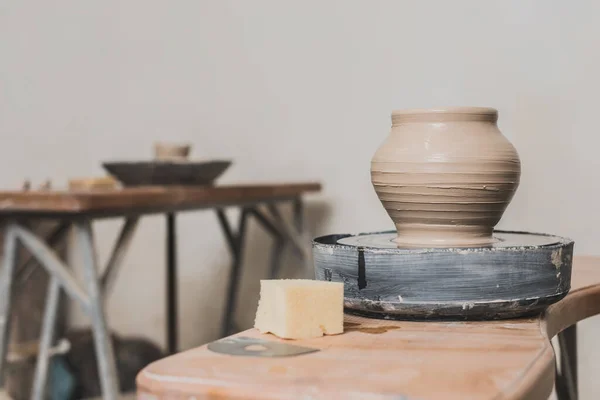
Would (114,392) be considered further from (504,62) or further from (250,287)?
(504,62)

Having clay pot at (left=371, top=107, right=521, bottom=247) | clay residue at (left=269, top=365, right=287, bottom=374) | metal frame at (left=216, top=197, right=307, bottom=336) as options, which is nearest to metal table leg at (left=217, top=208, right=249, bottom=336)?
metal frame at (left=216, top=197, right=307, bottom=336)

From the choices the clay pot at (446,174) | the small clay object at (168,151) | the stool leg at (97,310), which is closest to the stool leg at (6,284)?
the stool leg at (97,310)

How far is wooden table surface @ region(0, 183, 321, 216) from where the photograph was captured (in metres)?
1.48

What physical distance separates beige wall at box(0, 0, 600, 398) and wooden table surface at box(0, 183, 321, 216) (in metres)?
0.34

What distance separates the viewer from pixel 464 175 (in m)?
0.80

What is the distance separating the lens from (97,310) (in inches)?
60.2

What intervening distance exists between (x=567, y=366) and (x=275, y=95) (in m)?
1.43

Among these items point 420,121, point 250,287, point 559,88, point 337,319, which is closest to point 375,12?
point 559,88

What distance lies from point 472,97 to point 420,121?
1338 millimetres

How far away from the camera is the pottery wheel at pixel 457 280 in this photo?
29.2 inches

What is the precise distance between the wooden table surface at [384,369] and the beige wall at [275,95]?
1.37 meters

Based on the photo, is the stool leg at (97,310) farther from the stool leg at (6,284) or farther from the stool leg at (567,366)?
the stool leg at (567,366)

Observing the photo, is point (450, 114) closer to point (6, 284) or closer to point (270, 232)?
point (6, 284)

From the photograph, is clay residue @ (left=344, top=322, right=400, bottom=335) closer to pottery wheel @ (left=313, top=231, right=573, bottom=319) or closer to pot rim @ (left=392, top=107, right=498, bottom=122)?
pottery wheel @ (left=313, top=231, right=573, bottom=319)
